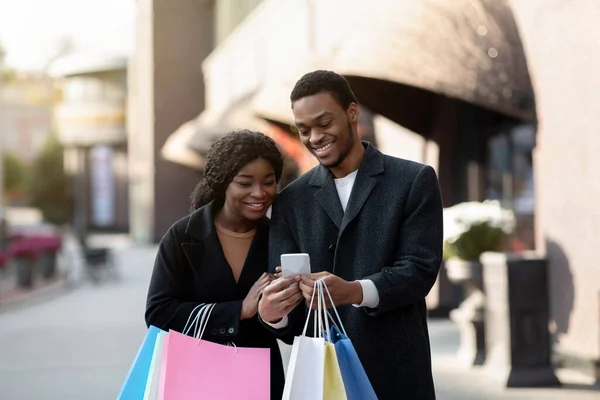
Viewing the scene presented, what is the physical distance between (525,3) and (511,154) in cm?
461

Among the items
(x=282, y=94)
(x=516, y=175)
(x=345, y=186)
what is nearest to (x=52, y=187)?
(x=282, y=94)

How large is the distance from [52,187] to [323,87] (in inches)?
2199

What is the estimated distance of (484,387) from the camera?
7.67 metres

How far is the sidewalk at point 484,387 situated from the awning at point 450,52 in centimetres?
234

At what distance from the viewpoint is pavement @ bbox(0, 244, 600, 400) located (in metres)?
7.74

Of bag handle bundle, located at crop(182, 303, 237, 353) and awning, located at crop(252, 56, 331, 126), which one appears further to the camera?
awning, located at crop(252, 56, 331, 126)

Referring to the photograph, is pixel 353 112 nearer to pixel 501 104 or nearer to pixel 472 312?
pixel 501 104

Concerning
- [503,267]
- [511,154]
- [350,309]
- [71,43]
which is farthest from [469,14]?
[71,43]

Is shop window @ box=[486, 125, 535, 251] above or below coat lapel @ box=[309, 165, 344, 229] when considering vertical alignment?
above

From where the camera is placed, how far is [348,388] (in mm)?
2699

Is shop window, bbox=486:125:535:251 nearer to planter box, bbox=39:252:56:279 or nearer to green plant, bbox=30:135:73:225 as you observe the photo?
planter box, bbox=39:252:56:279

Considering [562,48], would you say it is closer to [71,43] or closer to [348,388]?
[348,388]

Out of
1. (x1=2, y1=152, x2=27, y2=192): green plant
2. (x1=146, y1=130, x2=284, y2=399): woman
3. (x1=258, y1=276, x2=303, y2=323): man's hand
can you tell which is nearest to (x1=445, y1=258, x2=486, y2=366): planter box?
(x1=146, y1=130, x2=284, y2=399): woman

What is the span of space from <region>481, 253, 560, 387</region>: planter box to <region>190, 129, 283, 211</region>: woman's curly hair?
15.7ft
